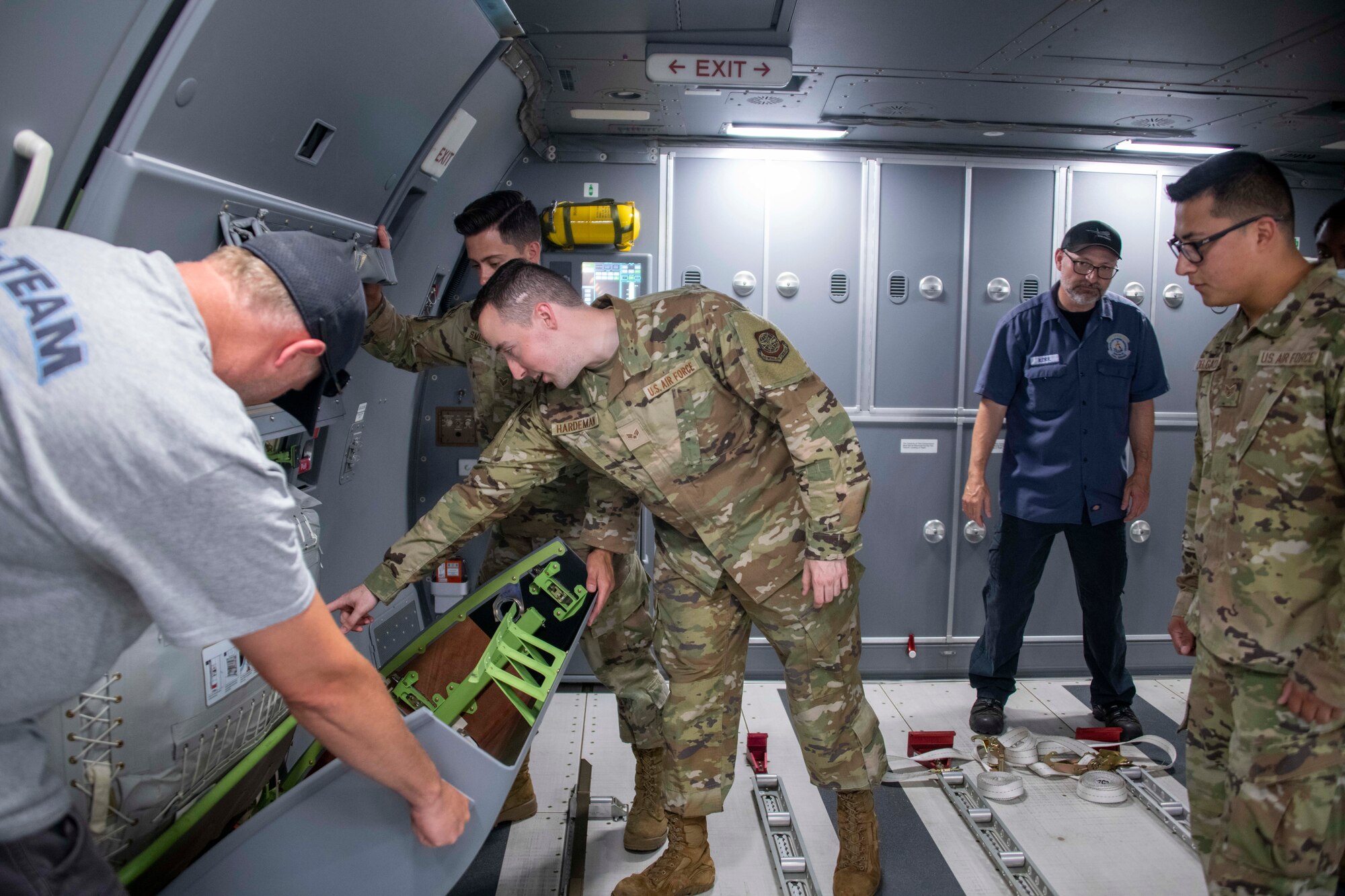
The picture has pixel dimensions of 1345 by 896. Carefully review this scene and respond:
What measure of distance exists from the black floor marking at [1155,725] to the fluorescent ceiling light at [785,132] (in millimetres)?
2954

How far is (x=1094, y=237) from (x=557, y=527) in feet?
7.95

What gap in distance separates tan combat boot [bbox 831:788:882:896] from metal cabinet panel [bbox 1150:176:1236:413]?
2937mm

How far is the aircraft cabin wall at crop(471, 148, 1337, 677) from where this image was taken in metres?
3.94

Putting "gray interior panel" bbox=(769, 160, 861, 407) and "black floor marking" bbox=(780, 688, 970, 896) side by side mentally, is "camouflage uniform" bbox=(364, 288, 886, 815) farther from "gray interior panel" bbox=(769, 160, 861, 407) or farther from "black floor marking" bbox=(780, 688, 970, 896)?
"gray interior panel" bbox=(769, 160, 861, 407)

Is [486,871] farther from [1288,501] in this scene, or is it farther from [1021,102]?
[1021,102]

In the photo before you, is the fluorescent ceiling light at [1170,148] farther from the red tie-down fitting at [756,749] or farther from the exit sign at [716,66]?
the red tie-down fitting at [756,749]

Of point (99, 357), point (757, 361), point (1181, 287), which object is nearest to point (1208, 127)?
point (1181, 287)

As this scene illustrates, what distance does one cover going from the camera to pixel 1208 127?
12.0 ft

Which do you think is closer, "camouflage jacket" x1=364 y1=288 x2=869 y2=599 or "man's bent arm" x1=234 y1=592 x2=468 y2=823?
"man's bent arm" x1=234 y1=592 x2=468 y2=823

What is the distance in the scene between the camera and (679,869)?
2.43 metres

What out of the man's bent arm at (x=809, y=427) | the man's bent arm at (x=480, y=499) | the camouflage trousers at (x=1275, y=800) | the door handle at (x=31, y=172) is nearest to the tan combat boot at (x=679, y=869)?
the man's bent arm at (x=809, y=427)

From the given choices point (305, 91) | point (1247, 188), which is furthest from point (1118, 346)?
point (305, 91)

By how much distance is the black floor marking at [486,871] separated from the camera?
2516 mm

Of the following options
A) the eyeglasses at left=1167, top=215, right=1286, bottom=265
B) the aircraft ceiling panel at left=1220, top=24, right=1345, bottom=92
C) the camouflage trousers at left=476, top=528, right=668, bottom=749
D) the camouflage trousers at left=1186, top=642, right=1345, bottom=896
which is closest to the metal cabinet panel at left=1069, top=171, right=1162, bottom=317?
the aircraft ceiling panel at left=1220, top=24, right=1345, bottom=92
